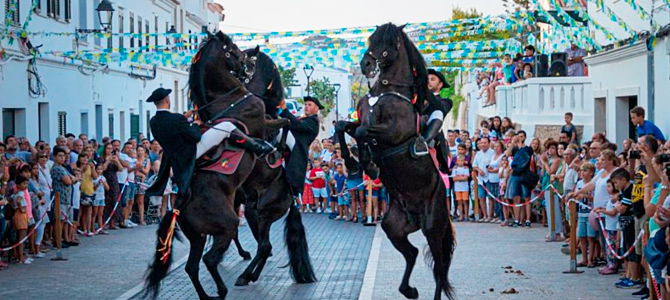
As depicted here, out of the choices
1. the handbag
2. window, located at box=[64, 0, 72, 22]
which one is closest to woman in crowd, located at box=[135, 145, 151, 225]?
the handbag

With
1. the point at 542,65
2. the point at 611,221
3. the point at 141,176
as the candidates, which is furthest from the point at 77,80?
the point at 611,221

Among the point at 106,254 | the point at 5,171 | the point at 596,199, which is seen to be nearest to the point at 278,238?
the point at 106,254

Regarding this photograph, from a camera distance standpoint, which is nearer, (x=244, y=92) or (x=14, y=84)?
(x=244, y=92)

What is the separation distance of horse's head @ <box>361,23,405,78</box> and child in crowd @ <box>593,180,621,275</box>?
3757mm

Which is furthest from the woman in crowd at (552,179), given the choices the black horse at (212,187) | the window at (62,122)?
the window at (62,122)

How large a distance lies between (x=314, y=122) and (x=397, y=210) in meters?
2.93

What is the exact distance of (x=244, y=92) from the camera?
13555 mm

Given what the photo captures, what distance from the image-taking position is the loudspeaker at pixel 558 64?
105 ft

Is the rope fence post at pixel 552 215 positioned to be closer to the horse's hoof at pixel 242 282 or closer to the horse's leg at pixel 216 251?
the horse's hoof at pixel 242 282

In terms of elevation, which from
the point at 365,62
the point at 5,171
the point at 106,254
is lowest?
the point at 106,254

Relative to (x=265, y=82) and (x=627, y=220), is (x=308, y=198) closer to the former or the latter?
(x=265, y=82)

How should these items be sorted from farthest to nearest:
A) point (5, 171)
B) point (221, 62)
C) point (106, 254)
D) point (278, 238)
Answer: point (278, 238) → point (106, 254) → point (5, 171) → point (221, 62)

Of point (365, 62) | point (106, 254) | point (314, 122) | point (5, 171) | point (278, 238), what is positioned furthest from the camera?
point (278, 238)

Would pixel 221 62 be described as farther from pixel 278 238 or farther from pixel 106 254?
pixel 278 238
